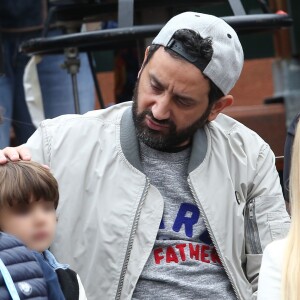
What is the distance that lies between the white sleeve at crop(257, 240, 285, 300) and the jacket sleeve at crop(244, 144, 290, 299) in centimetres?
67

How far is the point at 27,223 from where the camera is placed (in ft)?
11.2

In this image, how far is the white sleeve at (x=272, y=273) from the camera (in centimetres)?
325

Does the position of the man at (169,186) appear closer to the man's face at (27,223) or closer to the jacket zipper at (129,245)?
the jacket zipper at (129,245)

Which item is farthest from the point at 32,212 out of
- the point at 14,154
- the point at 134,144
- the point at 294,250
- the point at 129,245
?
the point at 294,250

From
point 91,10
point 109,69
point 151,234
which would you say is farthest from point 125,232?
point 109,69

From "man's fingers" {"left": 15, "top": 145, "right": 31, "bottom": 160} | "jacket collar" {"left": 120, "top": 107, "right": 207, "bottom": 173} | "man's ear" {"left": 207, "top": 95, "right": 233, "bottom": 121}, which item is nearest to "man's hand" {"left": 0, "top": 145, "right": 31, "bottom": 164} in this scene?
"man's fingers" {"left": 15, "top": 145, "right": 31, "bottom": 160}

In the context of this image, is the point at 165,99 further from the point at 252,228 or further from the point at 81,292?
the point at 81,292

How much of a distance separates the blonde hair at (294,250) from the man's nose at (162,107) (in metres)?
0.65

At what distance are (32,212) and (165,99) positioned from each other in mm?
694

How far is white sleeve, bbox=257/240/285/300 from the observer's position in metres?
3.25

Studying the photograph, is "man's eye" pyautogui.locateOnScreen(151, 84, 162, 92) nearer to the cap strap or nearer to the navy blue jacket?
the cap strap

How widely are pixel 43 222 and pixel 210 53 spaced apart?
2.89 ft

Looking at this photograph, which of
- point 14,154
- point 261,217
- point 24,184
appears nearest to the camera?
point 24,184

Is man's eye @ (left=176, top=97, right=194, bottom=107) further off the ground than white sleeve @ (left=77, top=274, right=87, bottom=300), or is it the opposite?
man's eye @ (left=176, top=97, right=194, bottom=107)
